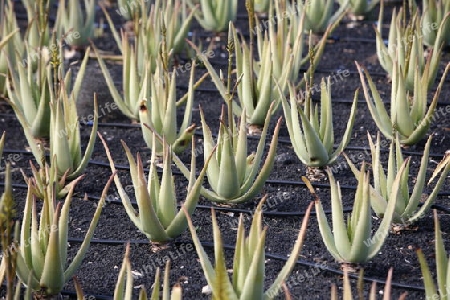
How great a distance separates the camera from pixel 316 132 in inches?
128

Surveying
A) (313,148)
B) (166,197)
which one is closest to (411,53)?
(313,148)

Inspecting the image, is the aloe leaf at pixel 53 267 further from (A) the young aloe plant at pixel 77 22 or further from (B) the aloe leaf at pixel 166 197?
(A) the young aloe plant at pixel 77 22

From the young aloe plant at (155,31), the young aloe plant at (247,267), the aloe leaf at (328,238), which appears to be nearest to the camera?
the young aloe plant at (247,267)

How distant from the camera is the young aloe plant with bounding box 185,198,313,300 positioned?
220 centimetres

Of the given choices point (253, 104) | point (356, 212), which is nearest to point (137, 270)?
point (356, 212)

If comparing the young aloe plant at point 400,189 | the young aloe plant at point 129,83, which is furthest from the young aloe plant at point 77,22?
the young aloe plant at point 400,189

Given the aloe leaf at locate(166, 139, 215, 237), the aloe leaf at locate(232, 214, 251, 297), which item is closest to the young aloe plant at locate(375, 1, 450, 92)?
the aloe leaf at locate(166, 139, 215, 237)

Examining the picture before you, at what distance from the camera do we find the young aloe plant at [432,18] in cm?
416

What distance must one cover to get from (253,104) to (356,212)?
3.72 feet

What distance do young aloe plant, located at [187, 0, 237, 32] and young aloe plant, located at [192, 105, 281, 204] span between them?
5.22 ft

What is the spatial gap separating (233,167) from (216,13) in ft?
6.00

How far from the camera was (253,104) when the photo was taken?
11.9 ft

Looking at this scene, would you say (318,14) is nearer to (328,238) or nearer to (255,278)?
(328,238)

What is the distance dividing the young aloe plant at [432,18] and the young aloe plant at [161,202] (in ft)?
6.24
